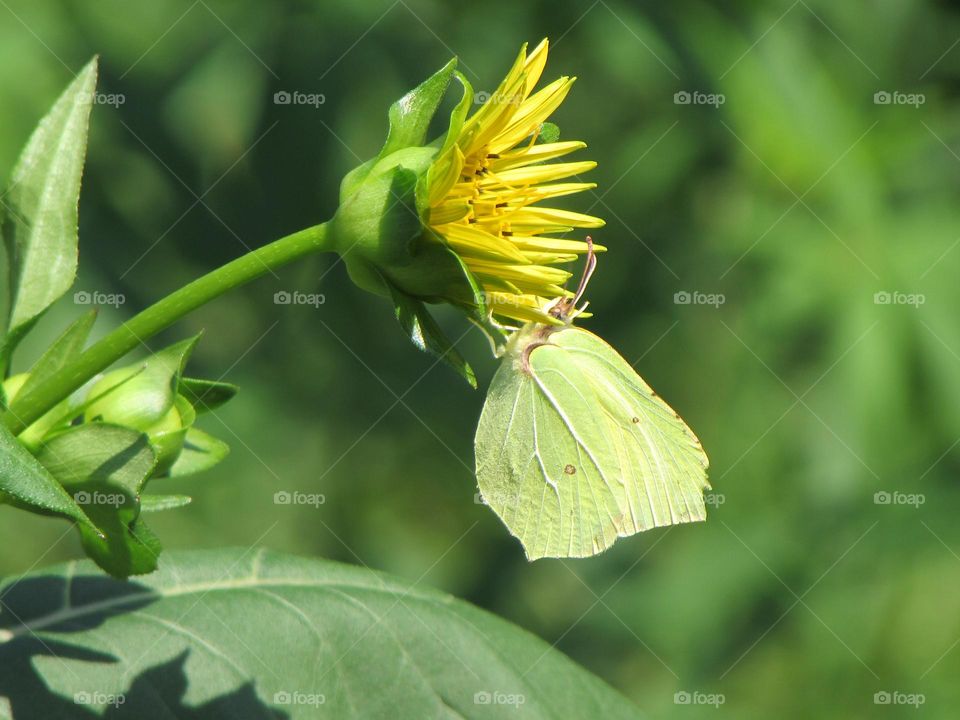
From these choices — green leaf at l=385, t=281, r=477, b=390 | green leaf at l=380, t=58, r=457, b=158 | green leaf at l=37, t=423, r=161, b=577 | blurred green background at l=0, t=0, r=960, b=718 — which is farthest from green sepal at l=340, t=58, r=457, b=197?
blurred green background at l=0, t=0, r=960, b=718

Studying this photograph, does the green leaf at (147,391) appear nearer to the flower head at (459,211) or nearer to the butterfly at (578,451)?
the flower head at (459,211)

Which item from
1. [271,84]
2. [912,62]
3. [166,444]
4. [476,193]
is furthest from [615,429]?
[912,62]

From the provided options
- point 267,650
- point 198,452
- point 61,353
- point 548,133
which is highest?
point 548,133

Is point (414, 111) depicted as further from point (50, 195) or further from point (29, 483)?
point (29, 483)

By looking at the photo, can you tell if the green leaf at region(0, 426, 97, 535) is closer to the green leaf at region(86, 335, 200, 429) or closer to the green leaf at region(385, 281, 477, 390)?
the green leaf at region(86, 335, 200, 429)

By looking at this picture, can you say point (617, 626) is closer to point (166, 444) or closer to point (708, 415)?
point (708, 415)

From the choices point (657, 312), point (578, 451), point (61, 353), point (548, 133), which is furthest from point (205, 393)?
point (657, 312)
